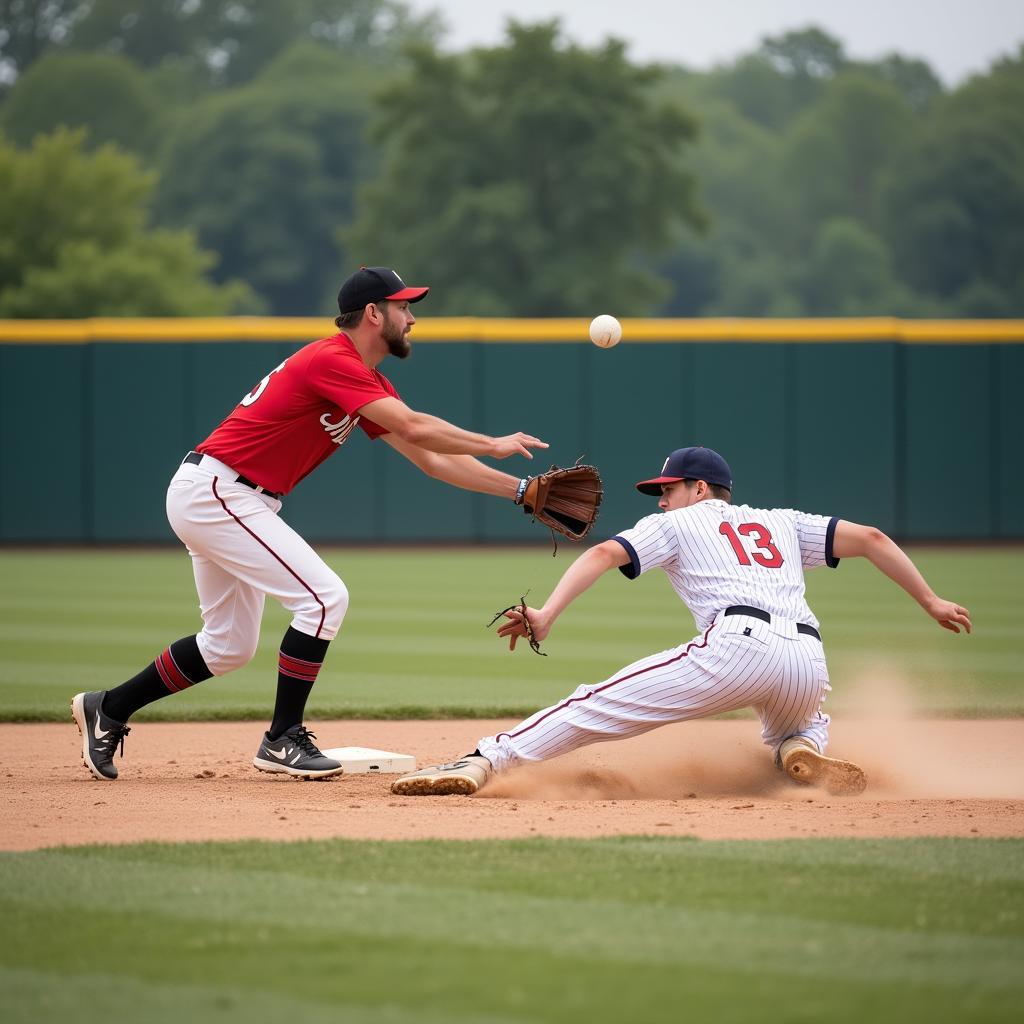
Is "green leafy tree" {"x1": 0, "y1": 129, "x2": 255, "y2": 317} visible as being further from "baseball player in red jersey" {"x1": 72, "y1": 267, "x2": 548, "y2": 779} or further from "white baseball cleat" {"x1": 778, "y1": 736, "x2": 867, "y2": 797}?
"white baseball cleat" {"x1": 778, "y1": 736, "x2": 867, "y2": 797}

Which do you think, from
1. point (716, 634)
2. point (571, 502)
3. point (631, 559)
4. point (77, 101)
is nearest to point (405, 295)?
point (571, 502)

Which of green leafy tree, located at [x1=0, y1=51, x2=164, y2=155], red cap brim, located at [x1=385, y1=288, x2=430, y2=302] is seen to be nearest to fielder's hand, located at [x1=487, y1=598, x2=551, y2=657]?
red cap brim, located at [x1=385, y1=288, x2=430, y2=302]

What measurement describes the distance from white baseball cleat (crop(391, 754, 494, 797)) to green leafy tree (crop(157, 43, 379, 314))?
166ft

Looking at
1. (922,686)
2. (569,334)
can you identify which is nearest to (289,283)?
(569,334)

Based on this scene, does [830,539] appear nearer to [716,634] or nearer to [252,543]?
[716,634]

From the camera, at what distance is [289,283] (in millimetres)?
55625

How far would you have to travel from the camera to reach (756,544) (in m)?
5.23

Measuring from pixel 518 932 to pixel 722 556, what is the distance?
84.3 inches

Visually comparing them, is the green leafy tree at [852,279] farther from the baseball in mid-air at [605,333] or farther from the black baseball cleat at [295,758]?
the black baseball cleat at [295,758]

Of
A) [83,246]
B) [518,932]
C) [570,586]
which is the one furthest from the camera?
[83,246]

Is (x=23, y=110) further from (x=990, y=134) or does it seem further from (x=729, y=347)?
(x=729, y=347)

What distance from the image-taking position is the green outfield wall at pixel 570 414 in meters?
19.0

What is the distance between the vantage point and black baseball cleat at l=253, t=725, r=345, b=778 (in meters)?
5.47

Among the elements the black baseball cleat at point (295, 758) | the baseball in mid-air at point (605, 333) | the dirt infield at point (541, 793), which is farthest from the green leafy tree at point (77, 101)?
the black baseball cleat at point (295, 758)
